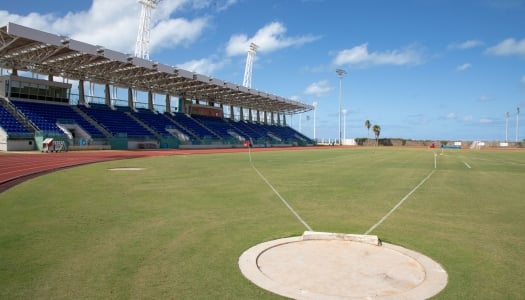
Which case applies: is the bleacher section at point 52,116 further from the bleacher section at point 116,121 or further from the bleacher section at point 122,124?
the bleacher section at point 116,121

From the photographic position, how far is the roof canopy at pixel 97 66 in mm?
33875

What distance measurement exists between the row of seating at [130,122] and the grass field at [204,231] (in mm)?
32889

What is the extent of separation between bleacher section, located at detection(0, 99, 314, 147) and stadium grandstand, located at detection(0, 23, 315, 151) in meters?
0.10

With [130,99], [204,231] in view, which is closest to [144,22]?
[130,99]

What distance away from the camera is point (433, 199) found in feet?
35.8

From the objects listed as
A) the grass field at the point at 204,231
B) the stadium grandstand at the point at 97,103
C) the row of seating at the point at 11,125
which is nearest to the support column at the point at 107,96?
the stadium grandstand at the point at 97,103

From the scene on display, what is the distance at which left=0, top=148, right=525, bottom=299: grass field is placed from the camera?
4352 mm

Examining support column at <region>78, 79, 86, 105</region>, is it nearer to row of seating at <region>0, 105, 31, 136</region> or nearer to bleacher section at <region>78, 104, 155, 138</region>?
bleacher section at <region>78, 104, 155, 138</region>

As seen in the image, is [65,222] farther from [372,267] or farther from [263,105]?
[263,105]

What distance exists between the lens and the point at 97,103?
53.9m

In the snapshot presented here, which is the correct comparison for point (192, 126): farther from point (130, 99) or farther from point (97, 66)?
point (97, 66)

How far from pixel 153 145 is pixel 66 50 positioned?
17.0 metres

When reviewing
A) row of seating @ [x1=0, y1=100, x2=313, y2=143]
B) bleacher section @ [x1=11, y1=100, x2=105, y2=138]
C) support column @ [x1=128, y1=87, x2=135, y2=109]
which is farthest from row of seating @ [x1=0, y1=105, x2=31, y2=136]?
support column @ [x1=128, y1=87, x2=135, y2=109]

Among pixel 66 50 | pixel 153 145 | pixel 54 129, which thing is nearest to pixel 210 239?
pixel 66 50
